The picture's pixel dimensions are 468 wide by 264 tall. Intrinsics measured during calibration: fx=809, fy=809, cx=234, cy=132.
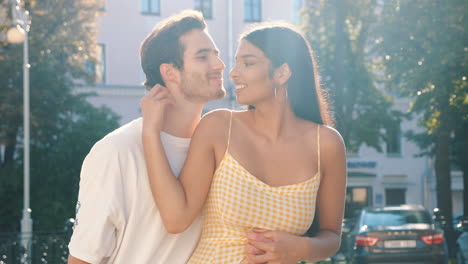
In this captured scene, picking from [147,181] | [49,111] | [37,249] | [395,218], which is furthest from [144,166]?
[49,111]

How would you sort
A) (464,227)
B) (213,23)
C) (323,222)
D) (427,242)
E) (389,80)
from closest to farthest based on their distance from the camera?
(323,222) → (427,242) → (464,227) → (389,80) → (213,23)

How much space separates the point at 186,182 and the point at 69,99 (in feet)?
72.1

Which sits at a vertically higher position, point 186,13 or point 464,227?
point 186,13

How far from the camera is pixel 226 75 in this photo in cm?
4078

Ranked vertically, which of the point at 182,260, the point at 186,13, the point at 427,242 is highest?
the point at 186,13

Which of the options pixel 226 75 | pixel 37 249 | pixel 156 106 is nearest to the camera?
pixel 156 106

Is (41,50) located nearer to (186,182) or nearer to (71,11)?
(71,11)

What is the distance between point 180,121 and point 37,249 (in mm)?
11306

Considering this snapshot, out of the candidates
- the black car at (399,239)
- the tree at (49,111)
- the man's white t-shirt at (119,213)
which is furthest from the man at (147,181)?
the tree at (49,111)

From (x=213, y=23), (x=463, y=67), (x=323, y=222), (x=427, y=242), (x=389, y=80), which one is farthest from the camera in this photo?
(x=213, y=23)

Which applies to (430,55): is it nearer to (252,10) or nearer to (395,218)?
(395,218)

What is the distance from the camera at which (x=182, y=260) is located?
135 inches

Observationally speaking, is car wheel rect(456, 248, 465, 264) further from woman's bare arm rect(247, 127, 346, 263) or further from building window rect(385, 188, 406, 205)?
building window rect(385, 188, 406, 205)

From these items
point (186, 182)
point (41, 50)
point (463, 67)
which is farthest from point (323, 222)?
point (41, 50)
